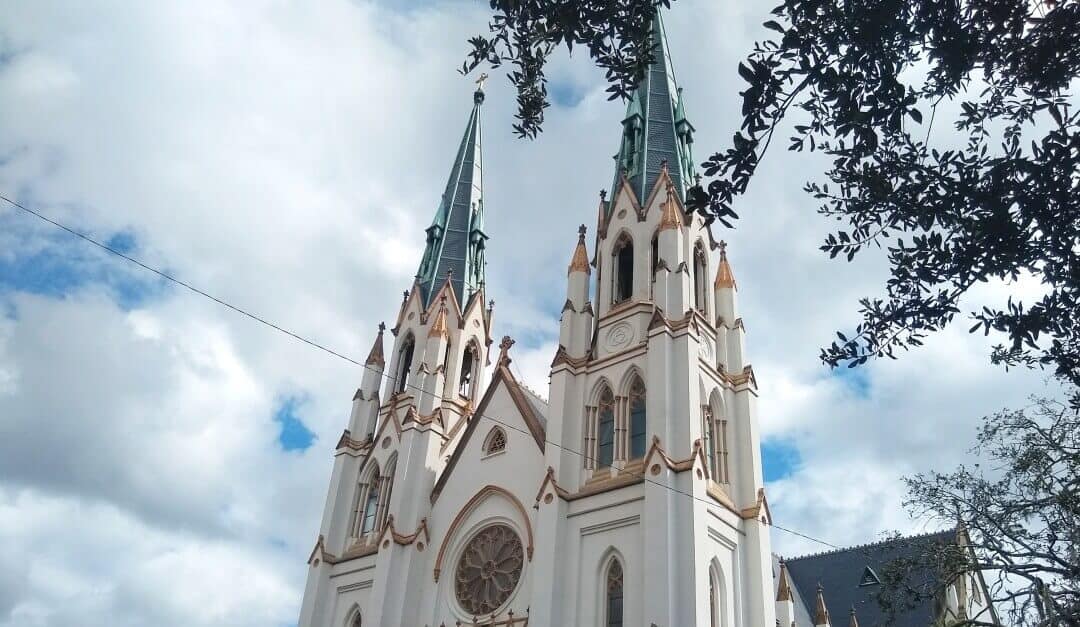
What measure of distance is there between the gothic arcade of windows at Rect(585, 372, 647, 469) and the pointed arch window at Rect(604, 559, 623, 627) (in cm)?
277

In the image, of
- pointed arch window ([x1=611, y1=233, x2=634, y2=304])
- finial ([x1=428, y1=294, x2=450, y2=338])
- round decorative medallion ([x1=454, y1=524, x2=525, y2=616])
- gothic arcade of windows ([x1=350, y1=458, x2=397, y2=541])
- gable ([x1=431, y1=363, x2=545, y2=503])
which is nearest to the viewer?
round decorative medallion ([x1=454, y1=524, x2=525, y2=616])

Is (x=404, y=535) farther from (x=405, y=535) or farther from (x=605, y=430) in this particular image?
(x=605, y=430)

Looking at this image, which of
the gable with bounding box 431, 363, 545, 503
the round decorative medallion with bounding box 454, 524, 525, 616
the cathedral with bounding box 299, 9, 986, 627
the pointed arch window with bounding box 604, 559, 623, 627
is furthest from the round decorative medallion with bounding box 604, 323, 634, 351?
the pointed arch window with bounding box 604, 559, 623, 627

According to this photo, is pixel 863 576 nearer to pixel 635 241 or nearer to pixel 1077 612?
pixel 635 241

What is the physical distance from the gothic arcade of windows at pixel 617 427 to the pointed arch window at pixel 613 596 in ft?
9.07

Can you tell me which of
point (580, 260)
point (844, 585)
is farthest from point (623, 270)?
point (844, 585)

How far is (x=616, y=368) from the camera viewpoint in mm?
23891

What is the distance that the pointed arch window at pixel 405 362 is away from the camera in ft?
103

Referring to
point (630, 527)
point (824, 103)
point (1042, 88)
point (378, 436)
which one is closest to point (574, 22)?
point (824, 103)

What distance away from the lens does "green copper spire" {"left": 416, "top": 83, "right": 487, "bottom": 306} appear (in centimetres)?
3372

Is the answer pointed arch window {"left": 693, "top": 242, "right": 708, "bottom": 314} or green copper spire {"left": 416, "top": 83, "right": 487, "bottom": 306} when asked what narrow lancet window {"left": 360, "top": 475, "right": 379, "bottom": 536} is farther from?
pointed arch window {"left": 693, "top": 242, "right": 708, "bottom": 314}

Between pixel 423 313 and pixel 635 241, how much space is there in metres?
9.57

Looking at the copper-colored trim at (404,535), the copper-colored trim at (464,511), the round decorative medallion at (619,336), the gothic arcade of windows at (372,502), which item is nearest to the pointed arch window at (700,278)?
the round decorative medallion at (619,336)

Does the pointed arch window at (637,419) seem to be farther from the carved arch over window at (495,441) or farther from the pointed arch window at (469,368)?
the pointed arch window at (469,368)
